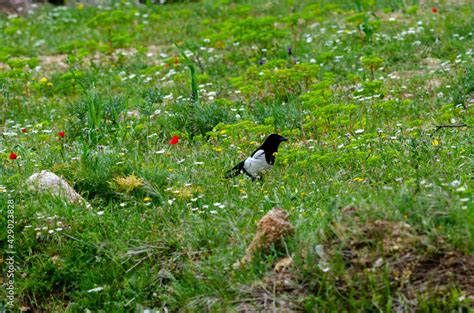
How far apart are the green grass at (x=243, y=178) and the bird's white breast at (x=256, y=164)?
0.12 m

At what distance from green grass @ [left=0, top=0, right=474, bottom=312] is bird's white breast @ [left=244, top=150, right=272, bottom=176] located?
0.40 ft

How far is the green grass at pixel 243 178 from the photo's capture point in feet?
16.1

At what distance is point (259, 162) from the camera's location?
267 inches

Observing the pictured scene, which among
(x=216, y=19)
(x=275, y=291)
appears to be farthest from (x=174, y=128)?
(x=216, y=19)

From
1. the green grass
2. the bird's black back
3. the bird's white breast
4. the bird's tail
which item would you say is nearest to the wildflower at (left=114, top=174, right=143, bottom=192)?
the green grass

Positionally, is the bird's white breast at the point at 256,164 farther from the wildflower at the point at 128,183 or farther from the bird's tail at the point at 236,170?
the wildflower at the point at 128,183

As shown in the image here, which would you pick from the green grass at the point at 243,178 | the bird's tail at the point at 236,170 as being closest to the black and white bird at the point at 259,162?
the bird's tail at the point at 236,170

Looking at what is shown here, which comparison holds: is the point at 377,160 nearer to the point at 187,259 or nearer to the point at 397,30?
the point at 187,259

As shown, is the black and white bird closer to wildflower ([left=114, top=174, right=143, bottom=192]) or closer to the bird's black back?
the bird's black back

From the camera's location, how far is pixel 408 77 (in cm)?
961

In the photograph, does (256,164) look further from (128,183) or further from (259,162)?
(128,183)

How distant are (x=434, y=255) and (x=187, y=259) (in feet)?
5.44

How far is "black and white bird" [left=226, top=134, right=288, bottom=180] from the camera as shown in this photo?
6747 millimetres

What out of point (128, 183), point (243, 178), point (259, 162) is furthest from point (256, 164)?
point (128, 183)
